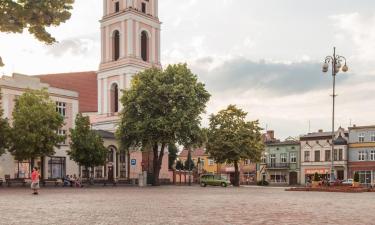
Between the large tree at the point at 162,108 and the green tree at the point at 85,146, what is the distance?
13.8 ft

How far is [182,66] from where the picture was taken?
58125mm

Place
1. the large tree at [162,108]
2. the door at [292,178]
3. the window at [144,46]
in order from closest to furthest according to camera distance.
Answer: the large tree at [162,108], the window at [144,46], the door at [292,178]

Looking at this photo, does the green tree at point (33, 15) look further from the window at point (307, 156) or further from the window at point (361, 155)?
the window at point (307, 156)

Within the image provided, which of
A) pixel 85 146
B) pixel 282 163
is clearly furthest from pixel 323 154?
pixel 85 146

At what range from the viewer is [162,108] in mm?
56125

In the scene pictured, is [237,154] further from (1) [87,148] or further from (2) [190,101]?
(1) [87,148]

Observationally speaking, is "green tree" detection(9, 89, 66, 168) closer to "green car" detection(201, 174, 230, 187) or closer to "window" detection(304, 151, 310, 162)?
"green car" detection(201, 174, 230, 187)

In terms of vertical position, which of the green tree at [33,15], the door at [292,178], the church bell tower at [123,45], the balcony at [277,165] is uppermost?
the church bell tower at [123,45]

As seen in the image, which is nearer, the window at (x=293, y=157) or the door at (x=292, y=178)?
the door at (x=292, y=178)

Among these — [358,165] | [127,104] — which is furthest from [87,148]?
[358,165]

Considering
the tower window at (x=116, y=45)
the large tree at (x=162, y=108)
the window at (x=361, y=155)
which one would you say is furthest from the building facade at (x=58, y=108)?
the window at (x=361, y=155)

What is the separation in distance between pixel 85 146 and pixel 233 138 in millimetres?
18412

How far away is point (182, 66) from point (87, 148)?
13570 mm

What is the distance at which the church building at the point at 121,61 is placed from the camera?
73.2m
